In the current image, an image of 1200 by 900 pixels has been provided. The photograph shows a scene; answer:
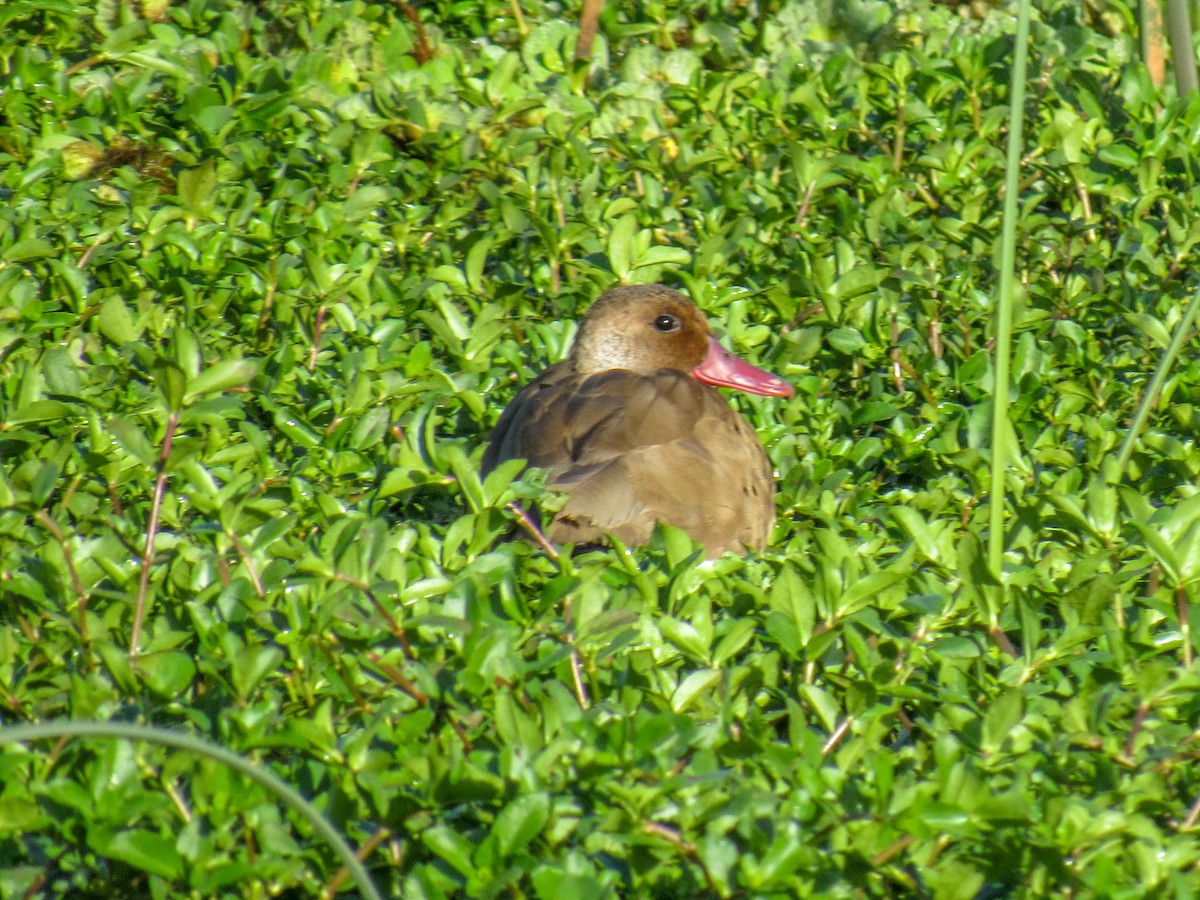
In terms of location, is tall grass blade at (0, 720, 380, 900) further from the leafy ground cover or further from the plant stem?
the plant stem

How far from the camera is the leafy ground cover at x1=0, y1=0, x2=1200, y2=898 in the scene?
2459 mm

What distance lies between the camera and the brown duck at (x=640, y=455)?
13.0 ft

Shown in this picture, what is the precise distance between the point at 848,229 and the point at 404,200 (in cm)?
169

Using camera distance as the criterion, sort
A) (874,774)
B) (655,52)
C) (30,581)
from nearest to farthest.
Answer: (874,774)
(30,581)
(655,52)

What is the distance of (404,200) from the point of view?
5945 mm

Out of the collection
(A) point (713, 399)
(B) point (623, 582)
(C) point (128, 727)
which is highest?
(C) point (128, 727)

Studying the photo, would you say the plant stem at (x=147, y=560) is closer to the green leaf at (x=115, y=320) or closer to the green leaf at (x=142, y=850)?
the green leaf at (x=142, y=850)

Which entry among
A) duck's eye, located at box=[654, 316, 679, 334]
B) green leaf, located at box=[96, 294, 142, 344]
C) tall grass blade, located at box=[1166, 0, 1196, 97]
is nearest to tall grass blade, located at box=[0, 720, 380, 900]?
green leaf, located at box=[96, 294, 142, 344]

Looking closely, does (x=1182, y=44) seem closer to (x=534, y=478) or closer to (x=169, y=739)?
Result: (x=534, y=478)

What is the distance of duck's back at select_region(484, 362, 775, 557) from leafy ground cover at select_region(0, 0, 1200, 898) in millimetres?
178

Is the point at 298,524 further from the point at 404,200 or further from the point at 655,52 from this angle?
the point at 655,52

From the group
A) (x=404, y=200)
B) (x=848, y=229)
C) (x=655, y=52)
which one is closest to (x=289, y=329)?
(x=404, y=200)

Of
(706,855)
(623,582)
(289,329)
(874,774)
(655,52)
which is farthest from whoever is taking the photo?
(655,52)

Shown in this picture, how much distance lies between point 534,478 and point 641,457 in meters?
0.66
